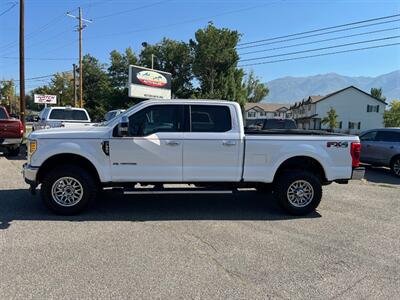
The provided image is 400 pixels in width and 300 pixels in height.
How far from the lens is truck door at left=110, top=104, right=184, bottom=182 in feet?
22.3

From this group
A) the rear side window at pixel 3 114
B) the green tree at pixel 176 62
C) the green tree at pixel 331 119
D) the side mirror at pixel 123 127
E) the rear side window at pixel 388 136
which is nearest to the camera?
the side mirror at pixel 123 127

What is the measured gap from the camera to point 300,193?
23.9 ft

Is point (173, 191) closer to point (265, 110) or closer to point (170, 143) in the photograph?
point (170, 143)

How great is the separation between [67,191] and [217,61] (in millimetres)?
60078

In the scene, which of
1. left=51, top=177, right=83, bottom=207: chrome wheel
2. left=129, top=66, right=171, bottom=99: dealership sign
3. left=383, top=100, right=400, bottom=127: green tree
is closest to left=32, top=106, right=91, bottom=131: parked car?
left=51, top=177, right=83, bottom=207: chrome wheel

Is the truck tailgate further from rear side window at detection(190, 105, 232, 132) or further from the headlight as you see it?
rear side window at detection(190, 105, 232, 132)

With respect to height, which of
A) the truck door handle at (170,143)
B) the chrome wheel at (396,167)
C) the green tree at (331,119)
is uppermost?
the green tree at (331,119)

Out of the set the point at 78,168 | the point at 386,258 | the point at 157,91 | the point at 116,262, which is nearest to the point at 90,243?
the point at 116,262

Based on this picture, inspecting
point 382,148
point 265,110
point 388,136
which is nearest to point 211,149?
point 382,148

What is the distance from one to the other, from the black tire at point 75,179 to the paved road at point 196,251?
0.20 metres

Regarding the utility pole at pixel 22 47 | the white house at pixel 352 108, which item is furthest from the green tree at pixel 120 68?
the utility pole at pixel 22 47

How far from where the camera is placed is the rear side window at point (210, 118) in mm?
7059

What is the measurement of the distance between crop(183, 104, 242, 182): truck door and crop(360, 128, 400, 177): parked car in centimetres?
871

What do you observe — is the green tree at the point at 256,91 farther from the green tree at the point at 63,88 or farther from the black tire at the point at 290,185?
the black tire at the point at 290,185
